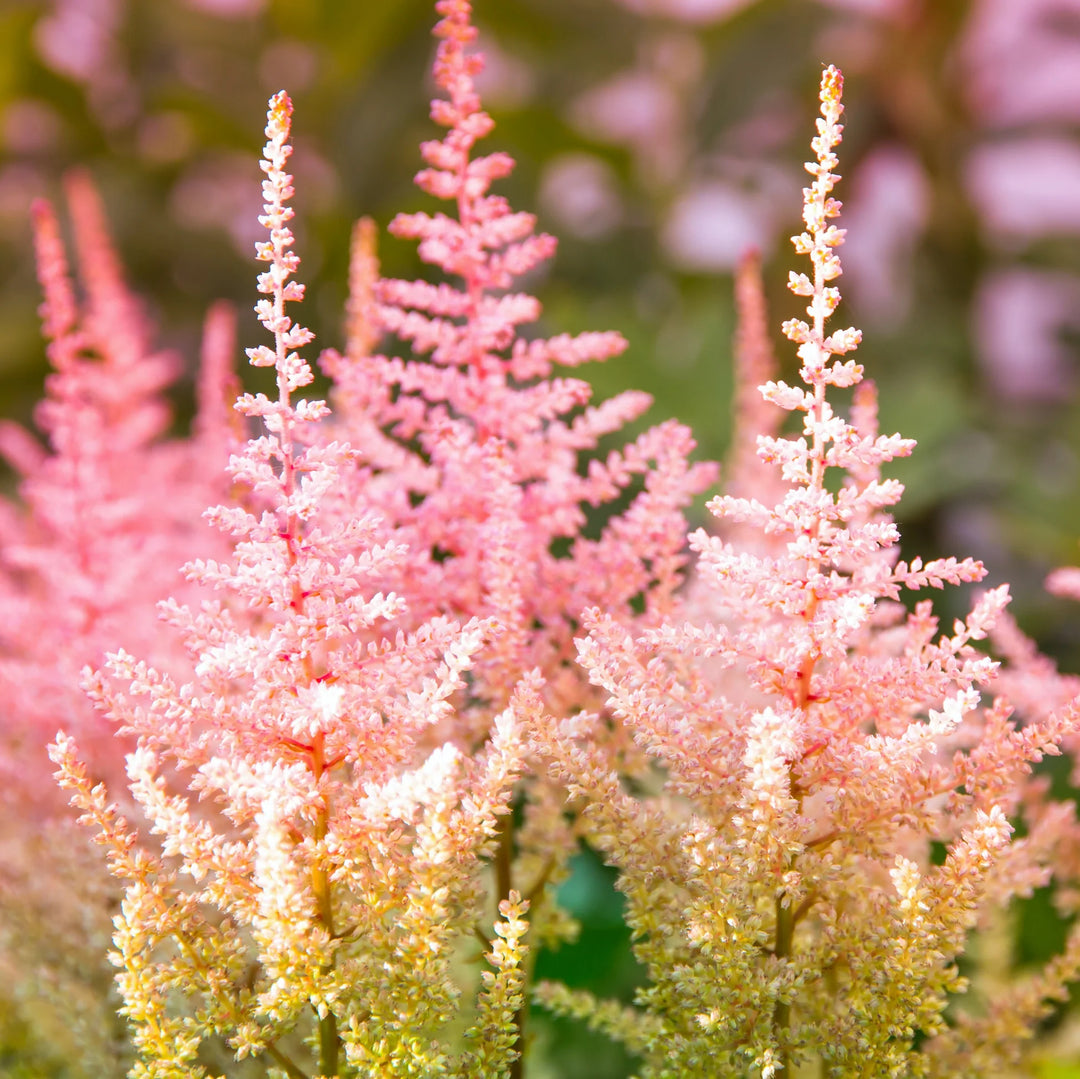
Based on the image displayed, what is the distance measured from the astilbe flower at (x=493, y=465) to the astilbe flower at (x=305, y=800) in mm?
68

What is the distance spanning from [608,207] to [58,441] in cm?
169

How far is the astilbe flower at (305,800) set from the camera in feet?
1.19

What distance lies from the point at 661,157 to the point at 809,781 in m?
1.87

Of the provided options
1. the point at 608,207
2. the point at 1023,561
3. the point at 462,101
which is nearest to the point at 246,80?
the point at 608,207

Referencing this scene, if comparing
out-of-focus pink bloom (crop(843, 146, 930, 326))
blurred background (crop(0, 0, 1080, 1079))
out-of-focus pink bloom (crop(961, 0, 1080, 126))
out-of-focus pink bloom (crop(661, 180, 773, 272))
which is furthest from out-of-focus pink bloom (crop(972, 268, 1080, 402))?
out-of-focus pink bloom (crop(661, 180, 773, 272))

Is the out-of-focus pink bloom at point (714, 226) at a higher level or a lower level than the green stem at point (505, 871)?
higher

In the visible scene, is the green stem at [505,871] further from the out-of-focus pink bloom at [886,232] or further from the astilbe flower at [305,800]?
the out-of-focus pink bloom at [886,232]

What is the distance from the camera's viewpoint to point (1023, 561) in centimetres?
193

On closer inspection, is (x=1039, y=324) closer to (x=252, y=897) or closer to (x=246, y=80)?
(x=246, y=80)

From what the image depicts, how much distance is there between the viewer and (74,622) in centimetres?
57

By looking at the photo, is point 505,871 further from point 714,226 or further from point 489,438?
point 714,226

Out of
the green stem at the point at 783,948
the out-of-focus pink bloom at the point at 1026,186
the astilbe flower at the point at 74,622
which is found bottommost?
the green stem at the point at 783,948

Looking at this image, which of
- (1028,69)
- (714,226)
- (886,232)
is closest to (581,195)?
(714,226)

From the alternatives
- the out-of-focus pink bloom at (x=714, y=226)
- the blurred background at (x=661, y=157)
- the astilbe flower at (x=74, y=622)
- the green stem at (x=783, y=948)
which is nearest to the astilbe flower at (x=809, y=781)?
the green stem at (x=783, y=948)
